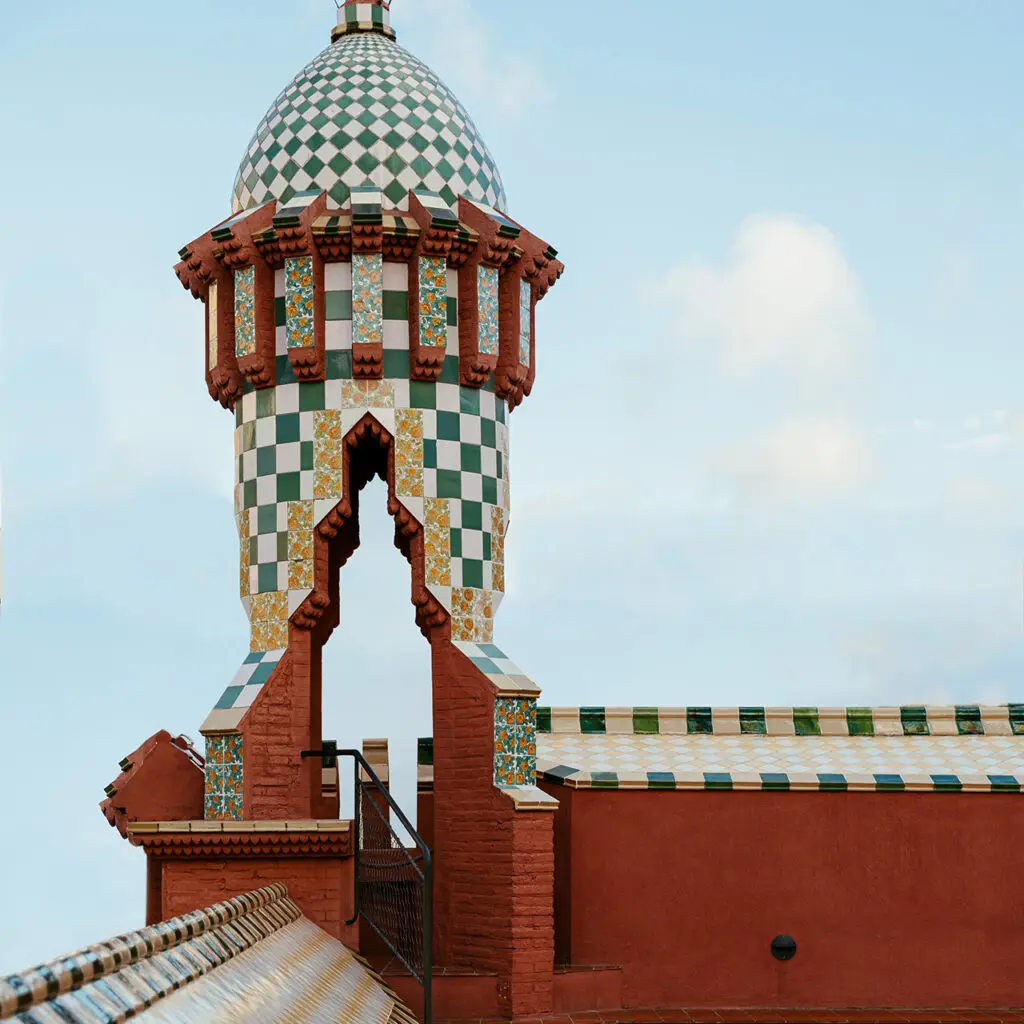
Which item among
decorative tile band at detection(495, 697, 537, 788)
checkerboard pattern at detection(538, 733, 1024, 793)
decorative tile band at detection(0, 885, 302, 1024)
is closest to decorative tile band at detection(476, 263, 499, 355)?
decorative tile band at detection(495, 697, 537, 788)

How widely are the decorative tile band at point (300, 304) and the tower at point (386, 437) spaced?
17 mm

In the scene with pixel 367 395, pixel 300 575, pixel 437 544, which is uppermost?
pixel 367 395

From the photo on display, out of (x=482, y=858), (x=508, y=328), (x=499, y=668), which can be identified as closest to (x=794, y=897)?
(x=482, y=858)

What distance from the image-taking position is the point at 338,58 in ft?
42.0

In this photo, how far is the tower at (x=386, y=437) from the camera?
432 inches

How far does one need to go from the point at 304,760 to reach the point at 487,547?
2.16 metres

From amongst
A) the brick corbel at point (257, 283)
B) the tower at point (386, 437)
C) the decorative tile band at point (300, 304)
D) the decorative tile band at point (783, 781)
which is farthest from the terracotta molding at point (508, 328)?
the decorative tile band at point (783, 781)

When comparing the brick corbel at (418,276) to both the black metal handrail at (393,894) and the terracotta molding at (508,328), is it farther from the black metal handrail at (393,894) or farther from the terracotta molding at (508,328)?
the black metal handrail at (393,894)

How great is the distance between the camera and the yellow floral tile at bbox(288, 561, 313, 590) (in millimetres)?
11422

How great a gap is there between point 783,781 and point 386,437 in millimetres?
4051

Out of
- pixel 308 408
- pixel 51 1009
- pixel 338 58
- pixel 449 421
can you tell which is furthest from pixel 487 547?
pixel 51 1009

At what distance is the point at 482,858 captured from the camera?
1095 centimetres

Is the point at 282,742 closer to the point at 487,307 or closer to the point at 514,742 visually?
the point at 514,742

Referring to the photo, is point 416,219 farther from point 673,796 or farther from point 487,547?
point 673,796
